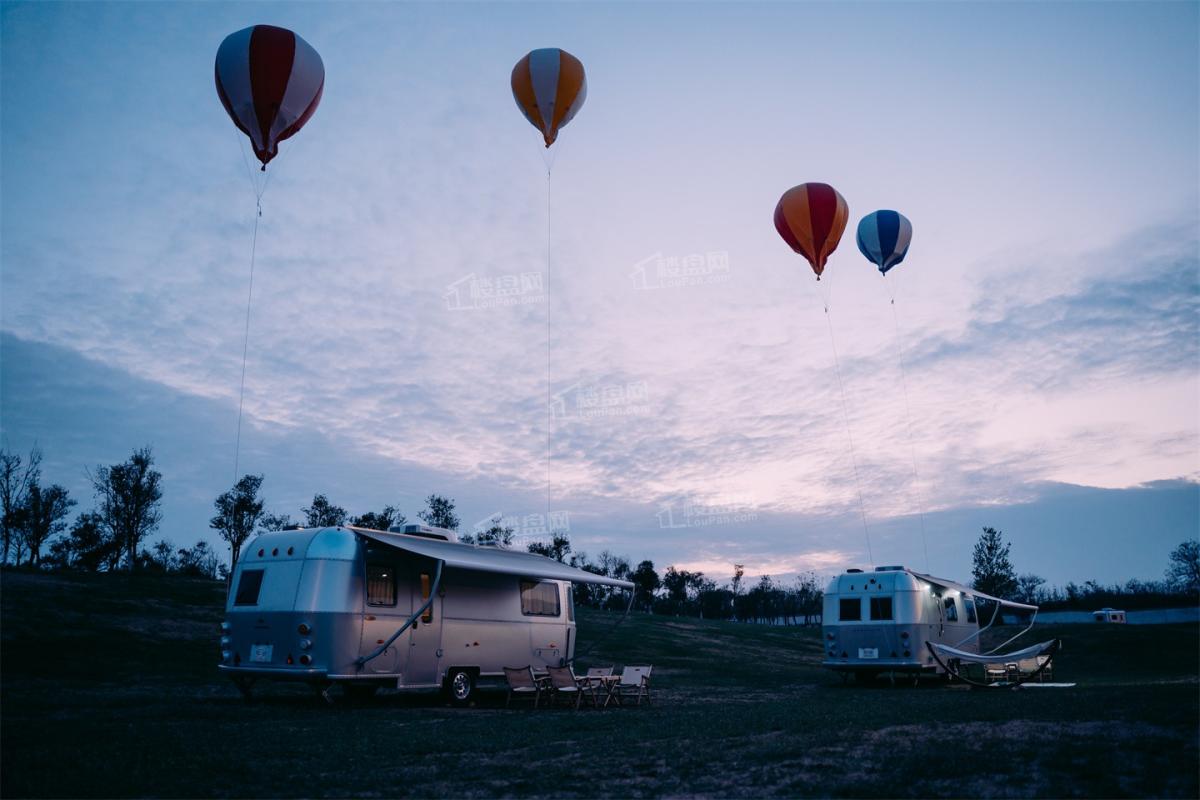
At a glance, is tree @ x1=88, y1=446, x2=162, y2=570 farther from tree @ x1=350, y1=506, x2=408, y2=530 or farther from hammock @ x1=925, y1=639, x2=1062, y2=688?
hammock @ x1=925, y1=639, x2=1062, y2=688

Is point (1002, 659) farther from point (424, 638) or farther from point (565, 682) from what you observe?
point (424, 638)

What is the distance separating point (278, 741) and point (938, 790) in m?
7.30

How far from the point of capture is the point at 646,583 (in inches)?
3519

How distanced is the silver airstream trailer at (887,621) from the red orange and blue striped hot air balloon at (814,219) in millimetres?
9175

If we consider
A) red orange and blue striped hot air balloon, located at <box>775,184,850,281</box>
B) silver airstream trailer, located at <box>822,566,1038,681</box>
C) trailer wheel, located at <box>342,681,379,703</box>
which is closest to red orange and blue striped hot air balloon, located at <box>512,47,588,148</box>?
red orange and blue striped hot air balloon, located at <box>775,184,850,281</box>

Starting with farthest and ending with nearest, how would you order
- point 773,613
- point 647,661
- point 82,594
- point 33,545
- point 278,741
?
1. point 773,613
2. point 33,545
3. point 647,661
4. point 82,594
5. point 278,741

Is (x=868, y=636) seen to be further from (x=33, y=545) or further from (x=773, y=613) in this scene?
(x=773, y=613)

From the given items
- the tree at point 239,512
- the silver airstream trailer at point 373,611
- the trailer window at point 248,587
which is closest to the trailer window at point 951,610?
the silver airstream trailer at point 373,611

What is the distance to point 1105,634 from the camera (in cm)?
4212

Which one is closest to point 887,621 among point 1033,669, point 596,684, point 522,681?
point 1033,669

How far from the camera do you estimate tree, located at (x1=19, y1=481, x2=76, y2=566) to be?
→ 182 ft

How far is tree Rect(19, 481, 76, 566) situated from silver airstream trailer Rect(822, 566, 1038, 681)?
178ft

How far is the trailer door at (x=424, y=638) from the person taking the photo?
15234mm

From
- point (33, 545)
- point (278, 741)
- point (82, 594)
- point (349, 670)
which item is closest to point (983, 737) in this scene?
point (278, 741)
